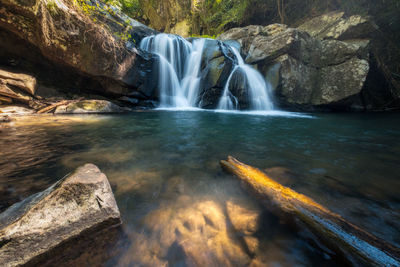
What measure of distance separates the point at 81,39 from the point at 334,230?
975cm

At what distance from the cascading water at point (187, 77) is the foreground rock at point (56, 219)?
32.2 ft

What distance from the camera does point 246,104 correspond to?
33.8 feet

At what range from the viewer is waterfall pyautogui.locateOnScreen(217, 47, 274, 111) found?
998 centimetres

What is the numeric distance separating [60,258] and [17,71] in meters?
10.2

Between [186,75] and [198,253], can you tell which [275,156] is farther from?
[186,75]

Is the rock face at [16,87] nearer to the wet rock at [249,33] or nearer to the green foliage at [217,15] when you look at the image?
the wet rock at [249,33]

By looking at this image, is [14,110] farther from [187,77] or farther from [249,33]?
[249,33]

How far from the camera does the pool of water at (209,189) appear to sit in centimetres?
103

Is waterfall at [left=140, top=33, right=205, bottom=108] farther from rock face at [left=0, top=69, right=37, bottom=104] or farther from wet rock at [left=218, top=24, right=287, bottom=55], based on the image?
rock face at [left=0, top=69, right=37, bottom=104]

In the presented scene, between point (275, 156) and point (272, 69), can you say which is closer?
point (275, 156)

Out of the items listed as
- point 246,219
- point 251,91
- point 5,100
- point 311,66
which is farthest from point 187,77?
point 246,219

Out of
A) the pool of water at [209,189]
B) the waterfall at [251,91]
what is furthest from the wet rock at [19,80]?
the waterfall at [251,91]

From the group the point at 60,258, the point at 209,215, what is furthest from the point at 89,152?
the point at 209,215

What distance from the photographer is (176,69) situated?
11414 mm
